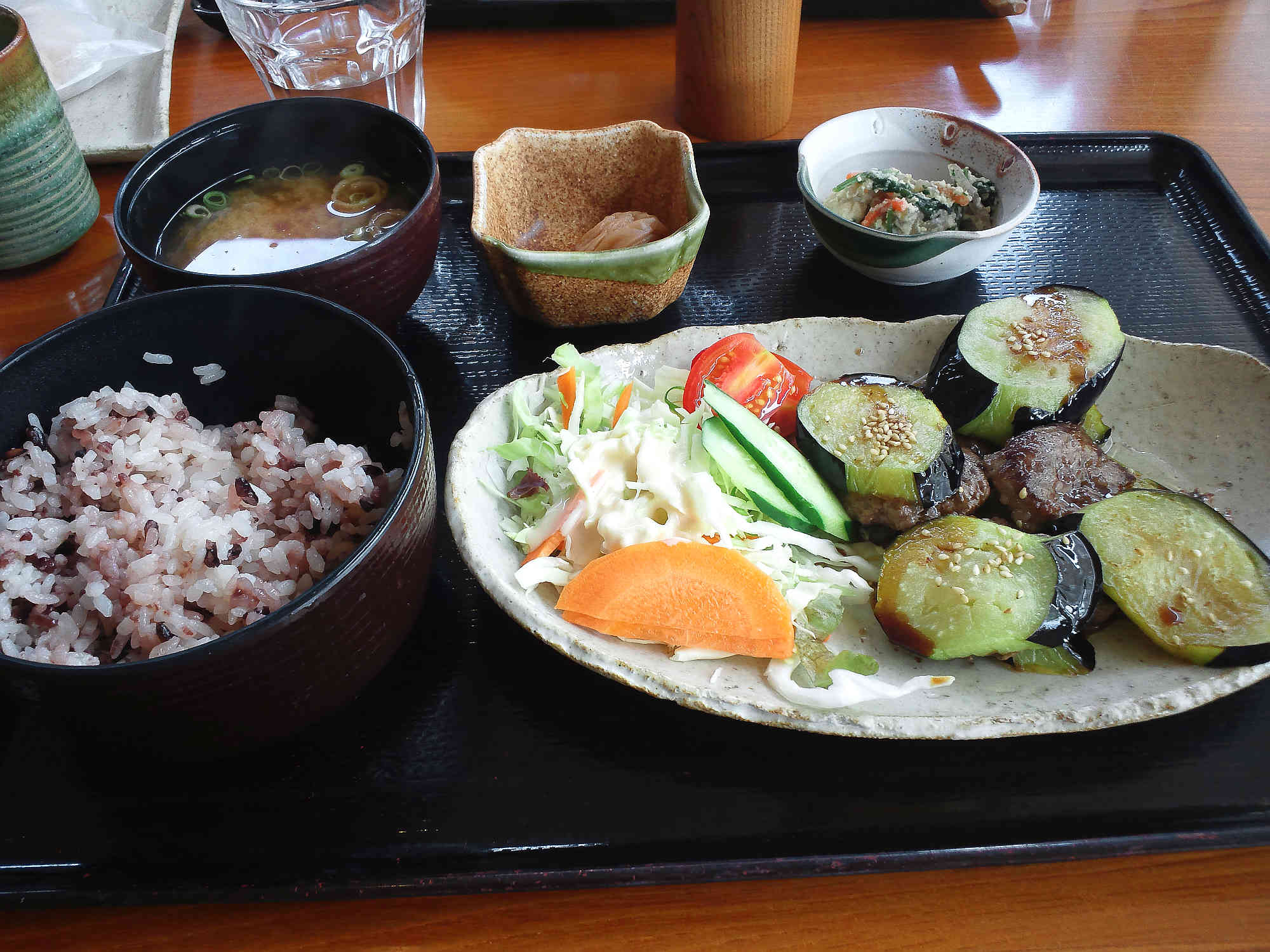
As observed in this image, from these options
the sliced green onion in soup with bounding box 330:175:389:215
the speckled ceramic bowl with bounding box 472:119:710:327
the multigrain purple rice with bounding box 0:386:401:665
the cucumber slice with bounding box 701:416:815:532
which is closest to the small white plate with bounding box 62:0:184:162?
the sliced green onion in soup with bounding box 330:175:389:215

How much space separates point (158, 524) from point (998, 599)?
51.4 inches

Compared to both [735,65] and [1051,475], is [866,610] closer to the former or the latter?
[1051,475]

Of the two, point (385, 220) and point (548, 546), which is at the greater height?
point (385, 220)

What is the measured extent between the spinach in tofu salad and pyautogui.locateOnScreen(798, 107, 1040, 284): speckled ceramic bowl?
0.04m

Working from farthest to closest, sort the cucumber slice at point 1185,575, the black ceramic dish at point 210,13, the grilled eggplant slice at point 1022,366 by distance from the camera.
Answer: the black ceramic dish at point 210,13
the grilled eggplant slice at point 1022,366
the cucumber slice at point 1185,575

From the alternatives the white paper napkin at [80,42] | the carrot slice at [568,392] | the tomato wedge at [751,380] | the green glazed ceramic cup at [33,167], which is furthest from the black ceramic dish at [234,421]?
the white paper napkin at [80,42]

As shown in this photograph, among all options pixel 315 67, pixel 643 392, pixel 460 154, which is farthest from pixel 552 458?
pixel 315 67

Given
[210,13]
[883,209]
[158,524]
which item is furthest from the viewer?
[210,13]

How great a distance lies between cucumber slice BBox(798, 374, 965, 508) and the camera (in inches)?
60.4

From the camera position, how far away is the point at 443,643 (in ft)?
4.87

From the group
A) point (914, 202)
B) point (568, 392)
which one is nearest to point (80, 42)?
point (568, 392)

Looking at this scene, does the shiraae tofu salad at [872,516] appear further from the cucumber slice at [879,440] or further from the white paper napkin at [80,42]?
the white paper napkin at [80,42]

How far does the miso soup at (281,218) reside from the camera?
189 cm

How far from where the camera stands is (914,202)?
6.81 feet
